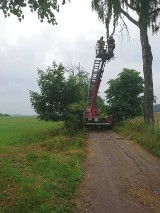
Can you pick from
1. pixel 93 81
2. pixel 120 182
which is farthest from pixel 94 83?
pixel 120 182

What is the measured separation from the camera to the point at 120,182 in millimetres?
10023

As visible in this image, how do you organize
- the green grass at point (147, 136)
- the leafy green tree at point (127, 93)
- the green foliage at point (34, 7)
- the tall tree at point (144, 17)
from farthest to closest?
the leafy green tree at point (127, 93) → the tall tree at point (144, 17) → the green grass at point (147, 136) → the green foliage at point (34, 7)

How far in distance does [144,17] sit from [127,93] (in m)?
11.4

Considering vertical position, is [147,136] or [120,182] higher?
[147,136]

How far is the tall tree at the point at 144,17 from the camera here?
21188mm

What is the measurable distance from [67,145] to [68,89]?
332 inches

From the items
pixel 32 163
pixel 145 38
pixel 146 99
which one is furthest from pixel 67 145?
pixel 145 38

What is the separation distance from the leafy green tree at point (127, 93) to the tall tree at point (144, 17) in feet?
27.6

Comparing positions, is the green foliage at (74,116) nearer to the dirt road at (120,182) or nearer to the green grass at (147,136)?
the green grass at (147,136)

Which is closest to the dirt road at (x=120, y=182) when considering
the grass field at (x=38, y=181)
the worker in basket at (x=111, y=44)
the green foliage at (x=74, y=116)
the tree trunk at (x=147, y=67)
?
the grass field at (x=38, y=181)

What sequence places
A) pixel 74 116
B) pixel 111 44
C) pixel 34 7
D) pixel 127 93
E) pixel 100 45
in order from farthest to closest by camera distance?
pixel 127 93 < pixel 100 45 < pixel 111 44 < pixel 74 116 < pixel 34 7

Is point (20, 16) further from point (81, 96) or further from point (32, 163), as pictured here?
point (81, 96)

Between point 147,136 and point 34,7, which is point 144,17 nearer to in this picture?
point 147,136

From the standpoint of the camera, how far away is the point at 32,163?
12820 mm
